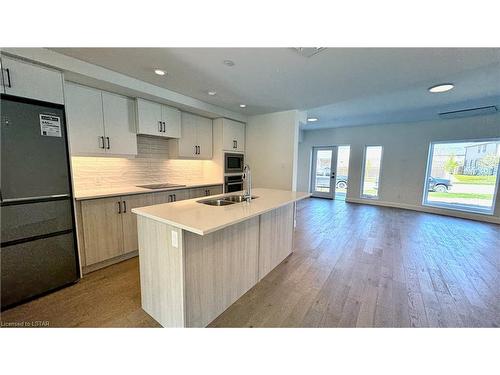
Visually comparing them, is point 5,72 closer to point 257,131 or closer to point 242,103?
point 242,103

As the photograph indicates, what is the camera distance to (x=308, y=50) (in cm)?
189

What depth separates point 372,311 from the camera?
1.82 meters

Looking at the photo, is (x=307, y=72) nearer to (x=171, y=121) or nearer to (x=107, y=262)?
(x=171, y=121)

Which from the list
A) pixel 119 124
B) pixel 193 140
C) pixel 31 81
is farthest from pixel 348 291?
pixel 31 81

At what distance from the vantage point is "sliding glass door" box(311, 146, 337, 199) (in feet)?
24.1

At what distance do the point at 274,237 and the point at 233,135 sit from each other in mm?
2681

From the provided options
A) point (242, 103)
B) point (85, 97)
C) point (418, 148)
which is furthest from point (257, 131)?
point (418, 148)

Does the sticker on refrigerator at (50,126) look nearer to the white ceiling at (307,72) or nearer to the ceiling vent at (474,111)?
the white ceiling at (307,72)

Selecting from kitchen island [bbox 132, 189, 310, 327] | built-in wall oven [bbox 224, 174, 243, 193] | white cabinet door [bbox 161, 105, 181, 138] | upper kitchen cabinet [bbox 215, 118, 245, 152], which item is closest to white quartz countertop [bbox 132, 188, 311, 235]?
kitchen island [bbox 132, 189, 310, 327]

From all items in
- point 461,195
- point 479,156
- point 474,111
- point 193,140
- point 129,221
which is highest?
point 474,111

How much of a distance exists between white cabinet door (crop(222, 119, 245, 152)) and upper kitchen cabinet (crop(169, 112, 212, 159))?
0.32 m

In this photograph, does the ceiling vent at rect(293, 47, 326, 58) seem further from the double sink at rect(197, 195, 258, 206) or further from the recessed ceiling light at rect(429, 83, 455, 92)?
the recessed ceiling light at rect(429, 83, 455, 92)

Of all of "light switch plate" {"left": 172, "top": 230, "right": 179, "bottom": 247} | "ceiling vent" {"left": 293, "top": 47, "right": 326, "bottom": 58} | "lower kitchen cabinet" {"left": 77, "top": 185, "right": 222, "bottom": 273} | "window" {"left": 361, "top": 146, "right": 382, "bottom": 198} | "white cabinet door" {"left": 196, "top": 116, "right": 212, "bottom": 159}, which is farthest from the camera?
"window" {"left": 361, "top": 146, "right": 382, "bottom": 198}

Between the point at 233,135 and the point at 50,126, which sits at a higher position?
the point at 233,135
